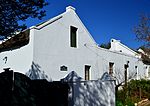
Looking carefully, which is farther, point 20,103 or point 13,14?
point 13,14

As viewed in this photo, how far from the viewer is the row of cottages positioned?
1598 cm

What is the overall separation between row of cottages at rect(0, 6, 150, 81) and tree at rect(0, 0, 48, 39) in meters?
1.99

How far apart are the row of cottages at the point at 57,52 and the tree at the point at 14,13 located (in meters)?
1.99

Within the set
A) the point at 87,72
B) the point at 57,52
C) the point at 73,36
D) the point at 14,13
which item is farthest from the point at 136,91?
the point at 14,13

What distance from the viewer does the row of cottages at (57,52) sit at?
52.4 ft

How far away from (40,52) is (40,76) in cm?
155

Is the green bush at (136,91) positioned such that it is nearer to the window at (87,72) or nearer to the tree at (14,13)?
the window at (87,72)

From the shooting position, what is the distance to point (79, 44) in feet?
66.2

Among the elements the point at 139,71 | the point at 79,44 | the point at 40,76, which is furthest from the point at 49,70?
the point at 139,71

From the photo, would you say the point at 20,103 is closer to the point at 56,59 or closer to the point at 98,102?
the point at 98,102

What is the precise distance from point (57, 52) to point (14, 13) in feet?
23.4

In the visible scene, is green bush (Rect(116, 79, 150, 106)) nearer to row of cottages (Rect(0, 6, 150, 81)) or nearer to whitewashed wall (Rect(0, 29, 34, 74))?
row of cottages (Rect(0, 6, 150, 81))

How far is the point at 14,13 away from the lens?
10859mm

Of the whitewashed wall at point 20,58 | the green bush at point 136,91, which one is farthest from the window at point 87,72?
the whitewashed wall at point 20,58
